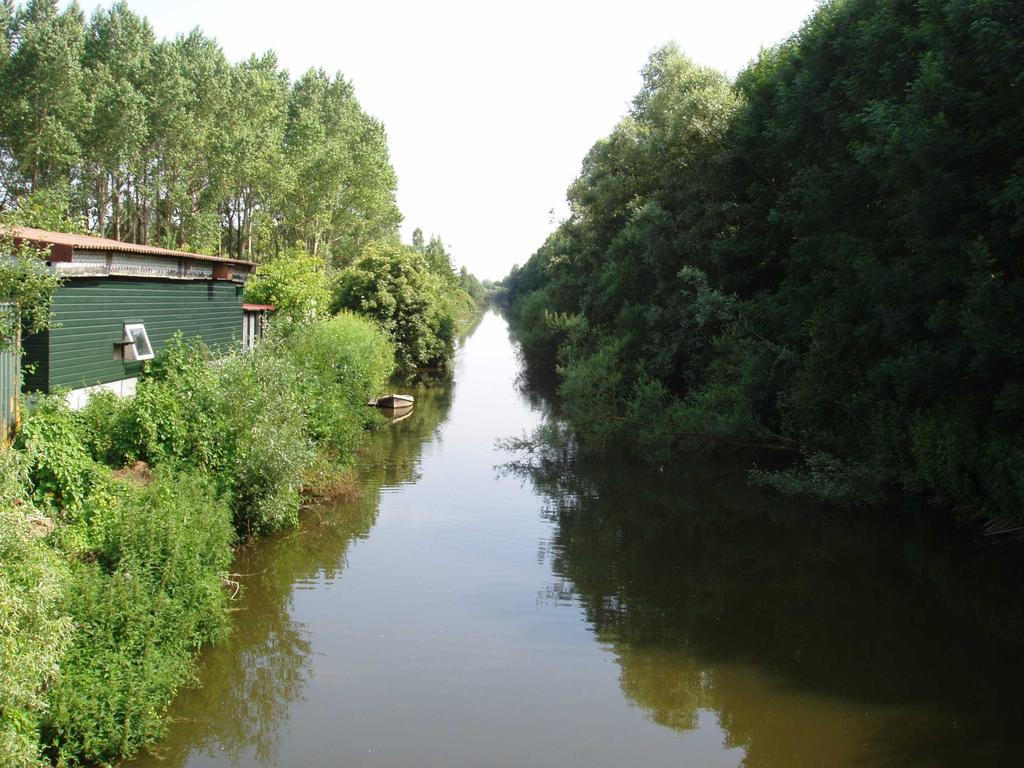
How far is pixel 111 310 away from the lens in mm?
15914

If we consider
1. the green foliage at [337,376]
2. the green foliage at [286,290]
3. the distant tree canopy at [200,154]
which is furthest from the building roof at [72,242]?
the green foliage at [286,290]

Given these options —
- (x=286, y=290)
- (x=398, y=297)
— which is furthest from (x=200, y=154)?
(x=286, y=290)

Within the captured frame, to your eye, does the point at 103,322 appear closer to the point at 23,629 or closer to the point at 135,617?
the point at 135,617

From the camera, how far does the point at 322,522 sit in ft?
57.4

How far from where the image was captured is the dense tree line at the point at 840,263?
14.7 metres

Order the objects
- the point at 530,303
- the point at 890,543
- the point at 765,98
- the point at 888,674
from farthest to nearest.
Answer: the point at 530,303, the point at 765,98, the point at 890,543, the point at 888,674

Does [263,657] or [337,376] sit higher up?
[337,376]

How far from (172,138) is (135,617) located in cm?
3457

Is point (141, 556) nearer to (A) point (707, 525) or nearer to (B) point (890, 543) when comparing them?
(A) point (707, 525)

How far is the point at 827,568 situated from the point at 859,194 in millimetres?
8875

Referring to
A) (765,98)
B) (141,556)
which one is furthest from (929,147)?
(141,556)

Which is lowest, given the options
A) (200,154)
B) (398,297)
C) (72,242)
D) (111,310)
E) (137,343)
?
(137,343)

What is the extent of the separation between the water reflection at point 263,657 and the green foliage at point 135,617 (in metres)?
0.35

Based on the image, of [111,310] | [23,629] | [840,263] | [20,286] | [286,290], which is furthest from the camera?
[286,290]
